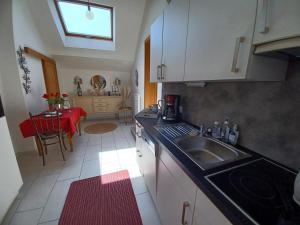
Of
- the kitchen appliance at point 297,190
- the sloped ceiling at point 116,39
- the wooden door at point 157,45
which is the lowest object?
the kitchen appliance at point 297,190

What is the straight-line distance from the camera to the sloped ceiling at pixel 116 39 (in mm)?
2691

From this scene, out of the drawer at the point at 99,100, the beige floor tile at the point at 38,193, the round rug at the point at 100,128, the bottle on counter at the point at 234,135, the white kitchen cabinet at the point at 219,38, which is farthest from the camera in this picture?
the drawer at the point at 99,100

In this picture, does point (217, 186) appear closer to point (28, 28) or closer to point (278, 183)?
point (278, 183)

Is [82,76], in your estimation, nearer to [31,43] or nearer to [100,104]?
[100,104]

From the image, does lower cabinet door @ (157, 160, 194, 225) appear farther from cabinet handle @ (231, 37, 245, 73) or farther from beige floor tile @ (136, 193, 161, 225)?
cabinet handle @ (231, 37, 245, 73)

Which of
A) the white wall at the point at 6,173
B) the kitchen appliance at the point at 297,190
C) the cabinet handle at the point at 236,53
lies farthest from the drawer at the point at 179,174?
the white wall at the point at 6,173

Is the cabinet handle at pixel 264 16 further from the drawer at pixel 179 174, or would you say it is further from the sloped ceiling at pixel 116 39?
the sloped ceiling at pixel 116 39

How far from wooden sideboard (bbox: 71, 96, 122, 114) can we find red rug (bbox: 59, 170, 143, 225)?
9.67ft

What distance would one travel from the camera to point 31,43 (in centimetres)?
266

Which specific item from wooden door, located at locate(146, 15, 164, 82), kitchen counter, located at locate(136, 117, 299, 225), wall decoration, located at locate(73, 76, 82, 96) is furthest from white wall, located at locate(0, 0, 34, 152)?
kitchen counter, located at locate(136, 117, 299, 225)

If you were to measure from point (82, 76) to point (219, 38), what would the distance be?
4604 mm

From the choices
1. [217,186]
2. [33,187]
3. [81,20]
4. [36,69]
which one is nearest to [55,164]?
[33,187]

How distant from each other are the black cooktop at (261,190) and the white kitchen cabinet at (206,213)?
0.26 feet

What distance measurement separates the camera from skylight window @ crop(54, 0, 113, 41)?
9.16ft
